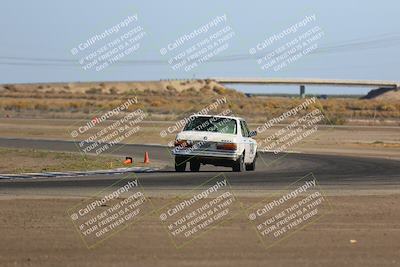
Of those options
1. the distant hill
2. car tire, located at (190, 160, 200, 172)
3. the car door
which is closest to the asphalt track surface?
car tire, located at (190, 160, 200, 172)

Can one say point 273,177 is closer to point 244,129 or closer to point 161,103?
point 244,129

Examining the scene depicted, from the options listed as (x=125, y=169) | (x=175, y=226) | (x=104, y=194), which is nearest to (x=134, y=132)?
(x=125, y=169)

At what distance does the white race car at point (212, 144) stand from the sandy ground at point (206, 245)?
31.8 ft

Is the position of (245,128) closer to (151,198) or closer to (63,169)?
(63,169)

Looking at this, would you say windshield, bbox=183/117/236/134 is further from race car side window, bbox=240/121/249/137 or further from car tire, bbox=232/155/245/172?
car tire, bbox=232/155/245/172

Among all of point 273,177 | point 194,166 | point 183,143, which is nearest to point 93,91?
point 194,166

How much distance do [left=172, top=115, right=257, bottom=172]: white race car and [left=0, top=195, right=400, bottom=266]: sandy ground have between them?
9.70 metres

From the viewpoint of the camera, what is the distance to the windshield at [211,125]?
24234 millimetres

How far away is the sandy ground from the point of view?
1007cm

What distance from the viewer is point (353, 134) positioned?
58.3 m

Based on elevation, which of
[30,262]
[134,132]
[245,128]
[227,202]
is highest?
[30,262]

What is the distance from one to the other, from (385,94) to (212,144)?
130929 mm

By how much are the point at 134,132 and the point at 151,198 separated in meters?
39.6

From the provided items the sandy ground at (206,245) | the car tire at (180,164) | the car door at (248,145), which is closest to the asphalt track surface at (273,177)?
the car tire at (180,164)
